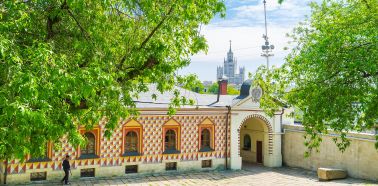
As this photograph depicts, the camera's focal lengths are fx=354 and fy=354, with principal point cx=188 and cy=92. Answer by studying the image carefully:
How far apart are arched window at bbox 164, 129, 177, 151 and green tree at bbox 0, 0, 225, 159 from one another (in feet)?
33.7

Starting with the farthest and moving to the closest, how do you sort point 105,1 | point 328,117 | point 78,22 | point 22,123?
point 328,117 → point 78,22 → point 105,1 → point 22,123

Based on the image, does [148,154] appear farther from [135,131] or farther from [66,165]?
[66,165]

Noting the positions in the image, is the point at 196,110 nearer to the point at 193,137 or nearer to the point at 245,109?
the point at 193,137

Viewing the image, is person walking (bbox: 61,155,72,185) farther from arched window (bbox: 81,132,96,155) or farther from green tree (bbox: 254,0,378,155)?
green tree (bbox: 254,0,378,155)

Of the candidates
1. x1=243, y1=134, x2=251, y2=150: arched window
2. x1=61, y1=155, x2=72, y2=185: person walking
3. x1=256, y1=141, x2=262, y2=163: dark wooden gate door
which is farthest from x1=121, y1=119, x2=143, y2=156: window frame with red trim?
x1=243, y1=134, x2=251, y2=150: arched window

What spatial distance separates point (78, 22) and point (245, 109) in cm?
1595

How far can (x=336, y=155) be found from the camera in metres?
21.3

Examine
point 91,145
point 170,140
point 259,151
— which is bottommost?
point 259,151

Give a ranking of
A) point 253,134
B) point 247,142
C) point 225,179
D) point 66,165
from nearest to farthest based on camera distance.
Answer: point 66,165
point 225,179
point 253,134
point 247,142

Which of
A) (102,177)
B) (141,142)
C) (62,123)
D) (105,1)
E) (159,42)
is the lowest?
(102,177)

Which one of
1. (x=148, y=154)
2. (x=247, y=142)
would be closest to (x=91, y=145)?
(x=148, y=154)

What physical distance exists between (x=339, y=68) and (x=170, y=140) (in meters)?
13.0

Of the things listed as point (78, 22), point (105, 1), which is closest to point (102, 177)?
point (78, 22)

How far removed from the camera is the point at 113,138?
64.0 feet
